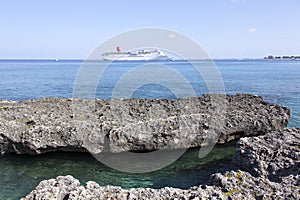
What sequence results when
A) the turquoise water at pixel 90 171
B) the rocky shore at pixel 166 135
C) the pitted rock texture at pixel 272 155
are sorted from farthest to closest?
1. the turquoise water at pixel 90 171
2. the pitted rock texture at pixel 272 155
3. the rocky shore at pixel 166 135

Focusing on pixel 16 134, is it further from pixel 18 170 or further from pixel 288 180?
pixel 288 180

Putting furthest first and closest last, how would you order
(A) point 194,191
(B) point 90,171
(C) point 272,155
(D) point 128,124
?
(D) point 128,124
(B) point 90,171
(C) point 272,155
(A) point 194,191

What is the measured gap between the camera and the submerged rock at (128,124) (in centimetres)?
1738

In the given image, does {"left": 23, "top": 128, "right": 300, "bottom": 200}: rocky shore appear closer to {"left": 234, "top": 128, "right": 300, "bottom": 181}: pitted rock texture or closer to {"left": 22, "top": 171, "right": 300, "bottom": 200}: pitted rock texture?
{"left": 22, "top": 171, "right": 300, "bottom": 200}: pitted rock texture

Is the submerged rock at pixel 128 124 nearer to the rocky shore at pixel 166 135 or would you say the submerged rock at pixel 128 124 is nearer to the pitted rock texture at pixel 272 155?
the rocky shore at pixel 166 135

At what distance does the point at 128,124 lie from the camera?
18484 millimetres

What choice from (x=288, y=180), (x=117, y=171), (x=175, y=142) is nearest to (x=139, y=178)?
(x=117, y=171)

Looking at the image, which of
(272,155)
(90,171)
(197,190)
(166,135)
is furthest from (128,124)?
(197,190)

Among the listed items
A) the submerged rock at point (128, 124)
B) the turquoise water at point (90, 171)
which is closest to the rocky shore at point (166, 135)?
the submerged rock at point (128, 124)

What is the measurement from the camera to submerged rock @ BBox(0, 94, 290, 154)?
17375mm

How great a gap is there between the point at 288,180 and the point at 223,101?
15.3 metres

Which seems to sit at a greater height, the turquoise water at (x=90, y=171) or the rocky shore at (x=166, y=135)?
the rocky shore at (x=166, y=135)

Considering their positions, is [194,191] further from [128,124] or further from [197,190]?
[128,124]

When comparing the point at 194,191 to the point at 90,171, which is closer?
the point at 194,191
